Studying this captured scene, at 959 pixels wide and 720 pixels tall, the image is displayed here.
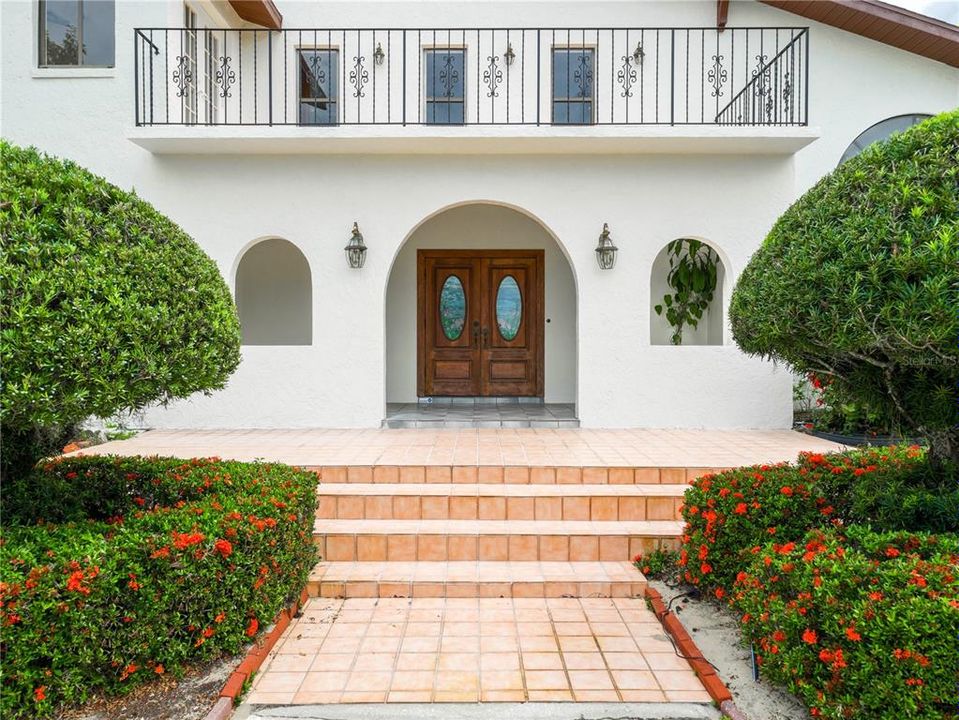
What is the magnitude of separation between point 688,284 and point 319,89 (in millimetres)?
6400

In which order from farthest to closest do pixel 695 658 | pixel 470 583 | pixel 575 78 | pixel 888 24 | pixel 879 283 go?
pixel 575 78 → pixel 888 24 → pixel 470 583 → pixel 695 658 → pixel 879 283

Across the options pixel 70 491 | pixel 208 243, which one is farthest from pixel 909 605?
pixel 208 243

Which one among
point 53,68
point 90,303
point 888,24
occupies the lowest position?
point 90,303

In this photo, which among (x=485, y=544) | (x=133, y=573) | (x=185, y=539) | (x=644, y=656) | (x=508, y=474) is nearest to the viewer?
(x=133, y=573)

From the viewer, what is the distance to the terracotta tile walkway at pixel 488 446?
223 inches

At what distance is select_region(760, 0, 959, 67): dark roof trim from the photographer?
8406 mm

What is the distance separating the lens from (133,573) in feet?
8.85

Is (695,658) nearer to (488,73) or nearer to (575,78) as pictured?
(488,73)

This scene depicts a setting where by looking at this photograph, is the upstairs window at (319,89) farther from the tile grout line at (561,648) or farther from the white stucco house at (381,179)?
the tile grout line at (561,648)

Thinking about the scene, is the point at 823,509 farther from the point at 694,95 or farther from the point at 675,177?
the point at 694,95

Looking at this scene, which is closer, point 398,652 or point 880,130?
point 398,652

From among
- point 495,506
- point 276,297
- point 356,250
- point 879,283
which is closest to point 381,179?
point 356,250

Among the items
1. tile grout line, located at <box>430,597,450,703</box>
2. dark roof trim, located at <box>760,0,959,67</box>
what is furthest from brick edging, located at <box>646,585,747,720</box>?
dark roof trim, located at <box>760,0,959,67</box>

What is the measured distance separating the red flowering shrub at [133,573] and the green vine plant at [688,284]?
6.98 m
